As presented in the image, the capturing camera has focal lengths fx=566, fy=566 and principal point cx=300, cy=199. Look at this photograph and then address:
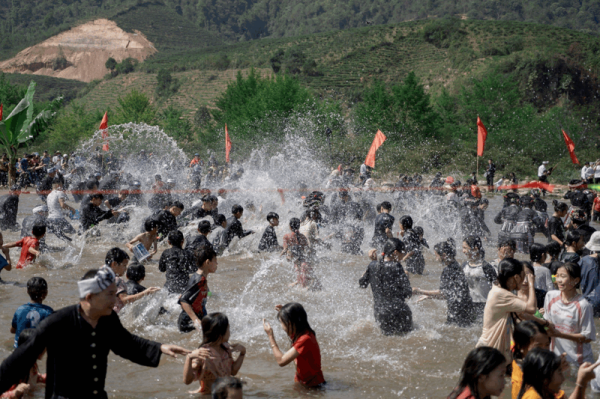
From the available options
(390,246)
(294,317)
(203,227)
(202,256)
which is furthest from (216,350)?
(203,227)

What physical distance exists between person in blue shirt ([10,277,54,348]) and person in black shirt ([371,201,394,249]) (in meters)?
5.76

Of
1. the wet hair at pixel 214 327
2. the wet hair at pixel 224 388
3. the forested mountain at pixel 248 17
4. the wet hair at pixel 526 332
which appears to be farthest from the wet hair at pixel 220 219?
the forested mountain at pixel 248 17

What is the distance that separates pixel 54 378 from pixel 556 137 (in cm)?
3573

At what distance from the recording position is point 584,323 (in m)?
4.53

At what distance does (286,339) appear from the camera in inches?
266

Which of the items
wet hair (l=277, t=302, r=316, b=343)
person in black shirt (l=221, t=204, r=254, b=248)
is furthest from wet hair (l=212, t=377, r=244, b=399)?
person in black shirt (l=221, t=204, r=254, b=248)

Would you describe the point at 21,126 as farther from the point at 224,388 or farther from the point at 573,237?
the point at 224,388

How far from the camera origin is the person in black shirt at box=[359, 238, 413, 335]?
19.6 feet

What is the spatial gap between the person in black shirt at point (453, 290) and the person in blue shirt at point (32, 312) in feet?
11.8

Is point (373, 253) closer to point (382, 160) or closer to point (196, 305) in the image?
point (196, 305)

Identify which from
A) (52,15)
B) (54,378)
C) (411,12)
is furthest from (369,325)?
(52,15)

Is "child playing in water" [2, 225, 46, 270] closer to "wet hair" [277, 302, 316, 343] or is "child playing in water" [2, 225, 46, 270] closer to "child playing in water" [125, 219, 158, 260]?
"child playing in water" [125, 219, 158, 260]

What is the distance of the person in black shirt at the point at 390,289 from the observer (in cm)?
596

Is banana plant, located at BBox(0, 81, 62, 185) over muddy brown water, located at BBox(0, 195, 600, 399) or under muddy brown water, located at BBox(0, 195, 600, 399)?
over
